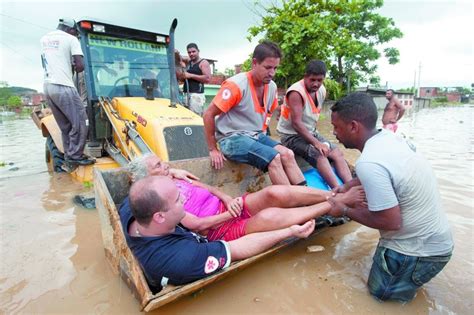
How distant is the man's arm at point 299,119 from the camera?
367 centimetres

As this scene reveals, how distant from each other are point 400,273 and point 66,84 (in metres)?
4.64

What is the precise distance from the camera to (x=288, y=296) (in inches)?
91.6

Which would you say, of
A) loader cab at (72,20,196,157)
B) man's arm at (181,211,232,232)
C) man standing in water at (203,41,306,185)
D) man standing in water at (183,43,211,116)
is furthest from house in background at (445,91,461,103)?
man's arm at (181,211,232,232)

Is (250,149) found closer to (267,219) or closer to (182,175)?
(182,175)

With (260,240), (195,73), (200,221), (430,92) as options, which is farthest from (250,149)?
(430,92)

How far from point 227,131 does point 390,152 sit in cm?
179

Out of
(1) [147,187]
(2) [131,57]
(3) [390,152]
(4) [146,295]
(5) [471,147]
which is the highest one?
(2) [131,57]

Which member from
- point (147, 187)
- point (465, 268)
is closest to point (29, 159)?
point (147, 187)

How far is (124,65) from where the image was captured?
15.4 ft

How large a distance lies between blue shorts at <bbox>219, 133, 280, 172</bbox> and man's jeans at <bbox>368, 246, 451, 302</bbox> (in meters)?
1.31

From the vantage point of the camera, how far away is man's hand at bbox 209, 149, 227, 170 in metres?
3.32

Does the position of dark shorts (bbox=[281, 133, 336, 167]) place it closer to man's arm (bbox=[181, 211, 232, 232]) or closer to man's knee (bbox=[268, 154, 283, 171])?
man's knee (bbox=[268, 154, 283, 171])

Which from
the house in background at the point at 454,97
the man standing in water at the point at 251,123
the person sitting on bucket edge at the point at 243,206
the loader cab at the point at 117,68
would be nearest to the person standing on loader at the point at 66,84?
the loader cab at the point at 117,68

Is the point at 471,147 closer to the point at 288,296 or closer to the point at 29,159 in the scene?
the point at 288,296
